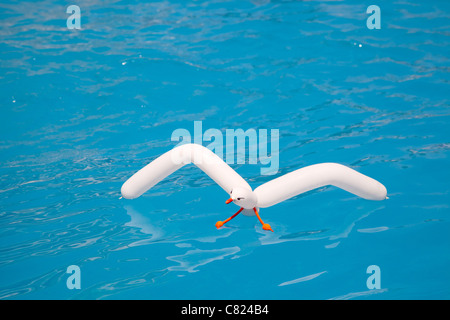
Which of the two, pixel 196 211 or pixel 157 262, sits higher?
pixel 196 211

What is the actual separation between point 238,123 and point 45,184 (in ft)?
8.29

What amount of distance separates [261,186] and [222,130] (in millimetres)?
2498

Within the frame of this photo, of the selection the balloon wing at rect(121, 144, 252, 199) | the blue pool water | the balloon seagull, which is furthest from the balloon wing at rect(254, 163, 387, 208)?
the blue pool water

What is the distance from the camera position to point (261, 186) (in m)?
3.77

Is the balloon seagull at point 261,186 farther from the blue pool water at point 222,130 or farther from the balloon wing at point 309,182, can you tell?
the blue pool water at point 222,130

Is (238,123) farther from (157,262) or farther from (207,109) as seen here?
(157,262)

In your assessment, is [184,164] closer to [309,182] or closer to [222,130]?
[309,182]

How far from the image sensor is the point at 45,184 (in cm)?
510

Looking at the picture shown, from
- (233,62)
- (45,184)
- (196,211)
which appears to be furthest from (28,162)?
(233,62)

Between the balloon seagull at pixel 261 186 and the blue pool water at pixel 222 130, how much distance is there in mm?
330

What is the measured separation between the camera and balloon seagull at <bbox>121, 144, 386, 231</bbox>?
11.8ft

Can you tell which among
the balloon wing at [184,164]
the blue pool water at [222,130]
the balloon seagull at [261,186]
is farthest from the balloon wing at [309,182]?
the blue pool water at [222,130]

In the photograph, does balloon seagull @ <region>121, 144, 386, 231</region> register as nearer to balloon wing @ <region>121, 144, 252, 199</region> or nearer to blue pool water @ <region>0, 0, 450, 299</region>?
balloon wing @ <region>121, 144, 252, 199</region>

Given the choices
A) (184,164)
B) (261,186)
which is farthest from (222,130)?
(261,186)
